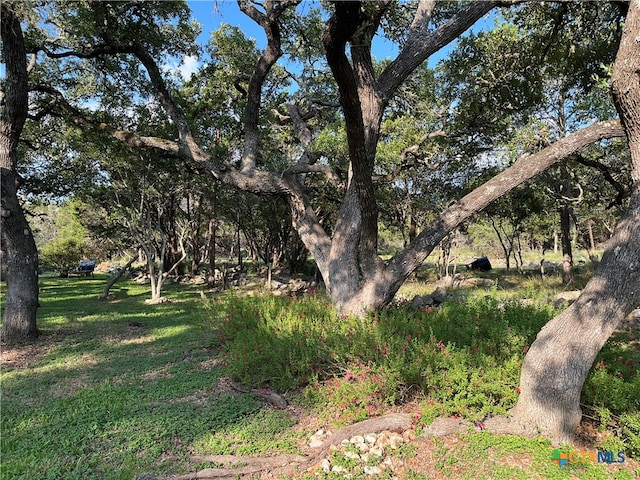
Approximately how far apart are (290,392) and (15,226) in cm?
580

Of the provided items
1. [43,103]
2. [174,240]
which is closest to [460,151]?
[43,103]

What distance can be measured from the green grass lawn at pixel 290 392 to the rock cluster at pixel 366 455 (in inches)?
6.8

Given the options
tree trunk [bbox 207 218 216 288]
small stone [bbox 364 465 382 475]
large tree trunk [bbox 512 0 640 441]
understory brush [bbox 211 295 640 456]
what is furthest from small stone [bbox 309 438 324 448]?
tree trunk [bbox 207 218 216 288]

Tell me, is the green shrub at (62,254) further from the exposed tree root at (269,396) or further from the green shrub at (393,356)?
the exposed tree root at (269,396)

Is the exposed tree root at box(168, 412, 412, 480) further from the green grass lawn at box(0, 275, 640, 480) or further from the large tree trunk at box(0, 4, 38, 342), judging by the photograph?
the large tree trunk at box(0, 4, 38, 342)

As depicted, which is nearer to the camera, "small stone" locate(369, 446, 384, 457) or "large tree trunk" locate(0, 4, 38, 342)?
"small stone" locate(369, 446, 384, 457)

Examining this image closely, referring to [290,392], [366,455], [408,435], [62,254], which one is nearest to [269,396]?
[290,392]

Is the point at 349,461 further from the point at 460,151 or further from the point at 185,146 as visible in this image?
the point at 460,151

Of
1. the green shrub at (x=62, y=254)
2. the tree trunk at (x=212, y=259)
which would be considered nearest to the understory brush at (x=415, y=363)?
the tree trunk at (x=212, y=259)

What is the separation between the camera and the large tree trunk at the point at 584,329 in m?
3.19

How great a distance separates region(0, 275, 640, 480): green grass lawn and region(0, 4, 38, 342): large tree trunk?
0.85m

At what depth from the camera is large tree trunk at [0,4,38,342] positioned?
6766mm

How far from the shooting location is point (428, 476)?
291 centimetres

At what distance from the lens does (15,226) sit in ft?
22.7
